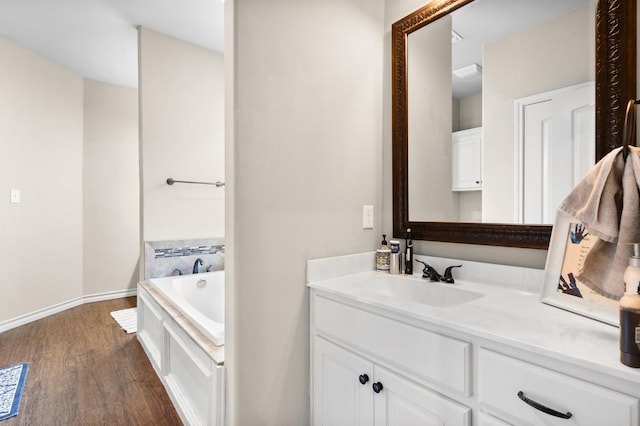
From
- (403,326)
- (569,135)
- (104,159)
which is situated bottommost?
(403,326)

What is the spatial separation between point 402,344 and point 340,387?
0.38 metres

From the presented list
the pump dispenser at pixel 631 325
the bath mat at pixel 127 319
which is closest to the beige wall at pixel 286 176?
the pump dispenser at pixel 631 325

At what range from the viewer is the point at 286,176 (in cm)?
133

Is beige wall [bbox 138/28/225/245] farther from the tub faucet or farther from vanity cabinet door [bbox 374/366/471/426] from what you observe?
vanity cabinet door [bbox 374/366/471/426]

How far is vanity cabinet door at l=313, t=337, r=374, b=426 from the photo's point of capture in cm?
113

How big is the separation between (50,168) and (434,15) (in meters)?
3.83

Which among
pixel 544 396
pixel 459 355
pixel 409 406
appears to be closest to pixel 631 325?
pixel 544 396

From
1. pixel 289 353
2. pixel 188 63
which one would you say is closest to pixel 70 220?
pixel 188 63

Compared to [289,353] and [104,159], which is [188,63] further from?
[289,353]

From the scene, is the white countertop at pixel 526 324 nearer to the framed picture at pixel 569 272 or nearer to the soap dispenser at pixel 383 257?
the framed picture at pixel 569 272

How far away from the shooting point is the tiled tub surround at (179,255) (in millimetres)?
2744

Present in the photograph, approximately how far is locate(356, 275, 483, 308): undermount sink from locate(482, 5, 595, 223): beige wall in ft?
1.08

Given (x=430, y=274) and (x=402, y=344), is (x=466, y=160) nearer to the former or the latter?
(x=430, y=274)

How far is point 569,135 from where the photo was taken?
1101mm
